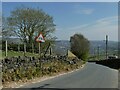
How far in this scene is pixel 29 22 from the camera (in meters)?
47.3

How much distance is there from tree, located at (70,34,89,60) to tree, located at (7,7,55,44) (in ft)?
66.3

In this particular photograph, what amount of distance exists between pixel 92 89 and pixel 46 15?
35.6 metres

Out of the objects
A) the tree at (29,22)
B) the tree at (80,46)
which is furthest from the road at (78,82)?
the tree at (80,46)

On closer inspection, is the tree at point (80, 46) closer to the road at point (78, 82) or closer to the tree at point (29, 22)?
the tree at point (29, 22)

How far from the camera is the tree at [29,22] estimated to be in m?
47.0

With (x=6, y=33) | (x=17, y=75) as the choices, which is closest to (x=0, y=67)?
(x=17, y=75)

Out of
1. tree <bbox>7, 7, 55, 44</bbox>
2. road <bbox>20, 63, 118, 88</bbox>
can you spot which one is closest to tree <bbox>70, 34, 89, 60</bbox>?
tree <bbox>7, 7, 55, 44</bbox>

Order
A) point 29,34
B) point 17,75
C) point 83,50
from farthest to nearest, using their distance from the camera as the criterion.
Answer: point 83,50, point 29,34, point 17,75

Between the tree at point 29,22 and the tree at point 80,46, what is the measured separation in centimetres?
2022

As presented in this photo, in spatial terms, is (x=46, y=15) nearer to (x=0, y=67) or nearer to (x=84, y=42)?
(x=84, y=42)

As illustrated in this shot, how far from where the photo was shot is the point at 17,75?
1609cm

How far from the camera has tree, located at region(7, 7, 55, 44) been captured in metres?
47.0

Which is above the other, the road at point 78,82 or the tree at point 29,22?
the tree at point 29,22

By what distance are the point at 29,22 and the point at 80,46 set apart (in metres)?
24.1
